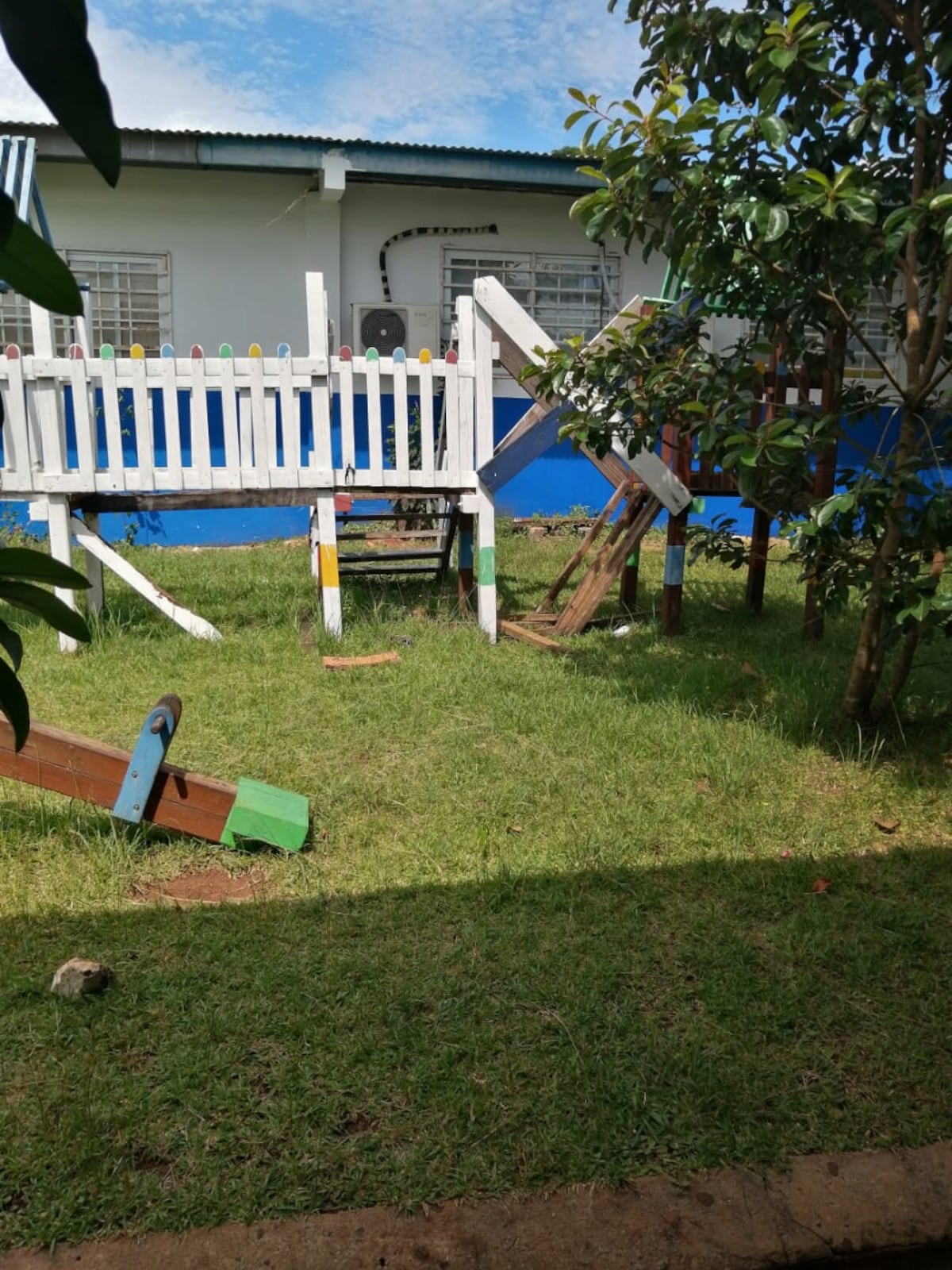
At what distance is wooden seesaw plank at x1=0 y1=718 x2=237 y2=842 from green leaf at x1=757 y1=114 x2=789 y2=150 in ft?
9.21

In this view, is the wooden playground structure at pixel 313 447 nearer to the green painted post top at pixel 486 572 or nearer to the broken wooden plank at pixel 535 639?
the green painted post top at pixel 486 572

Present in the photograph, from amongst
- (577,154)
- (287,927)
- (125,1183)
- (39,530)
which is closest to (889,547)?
(577,154)

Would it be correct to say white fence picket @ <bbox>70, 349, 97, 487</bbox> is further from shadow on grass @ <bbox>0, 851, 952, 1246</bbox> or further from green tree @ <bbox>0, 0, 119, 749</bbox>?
green tree @ <bbox>0, 0, 119, 749</bbox>

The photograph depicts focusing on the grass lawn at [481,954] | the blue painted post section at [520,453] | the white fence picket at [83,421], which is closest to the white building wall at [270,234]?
the white fence picket at [83,421]

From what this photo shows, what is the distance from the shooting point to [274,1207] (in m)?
1.81

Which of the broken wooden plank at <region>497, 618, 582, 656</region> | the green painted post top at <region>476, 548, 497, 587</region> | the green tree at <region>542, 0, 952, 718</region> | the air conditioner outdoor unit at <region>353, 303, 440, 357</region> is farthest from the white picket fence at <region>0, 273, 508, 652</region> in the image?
the air conditioner outdoor unit at <region>353, 303, 440, 357</region>

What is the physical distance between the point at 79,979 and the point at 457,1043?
Result: 0.96 metres

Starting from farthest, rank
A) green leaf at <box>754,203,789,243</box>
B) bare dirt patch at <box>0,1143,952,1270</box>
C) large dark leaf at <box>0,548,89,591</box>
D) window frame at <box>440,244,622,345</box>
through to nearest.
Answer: window frame at <box>440,244,622,345</box> → green leaf at <box>754,203,789,243</box> → bare dirt patch at <box>0,1143,952,1270</box> → large dark leaf at <box>0,548,89,591</box>

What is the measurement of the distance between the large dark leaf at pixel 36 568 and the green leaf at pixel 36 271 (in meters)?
0.16

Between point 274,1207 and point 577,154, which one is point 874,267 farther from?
point 274,1207

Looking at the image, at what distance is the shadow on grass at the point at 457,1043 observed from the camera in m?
1.89

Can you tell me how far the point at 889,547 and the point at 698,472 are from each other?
9.18 ft

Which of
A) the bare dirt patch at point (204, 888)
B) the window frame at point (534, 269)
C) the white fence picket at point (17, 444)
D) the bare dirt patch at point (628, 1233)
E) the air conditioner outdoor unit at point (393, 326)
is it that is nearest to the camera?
the bare dirt patch at point (628, 1233)

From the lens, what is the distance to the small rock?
2.36 m
